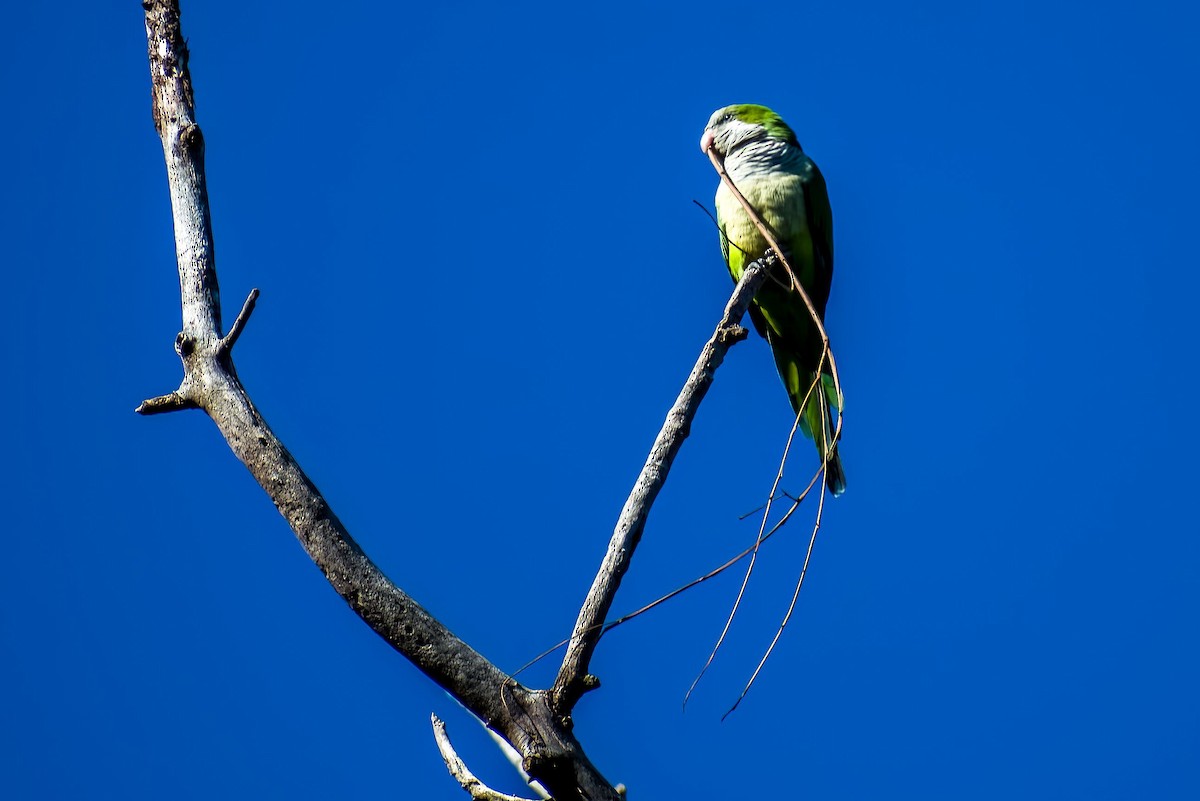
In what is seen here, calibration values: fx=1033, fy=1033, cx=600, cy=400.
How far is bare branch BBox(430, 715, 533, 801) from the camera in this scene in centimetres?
341

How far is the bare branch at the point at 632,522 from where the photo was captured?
124 inches

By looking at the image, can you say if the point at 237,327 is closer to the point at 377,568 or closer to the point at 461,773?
the point at 377,568

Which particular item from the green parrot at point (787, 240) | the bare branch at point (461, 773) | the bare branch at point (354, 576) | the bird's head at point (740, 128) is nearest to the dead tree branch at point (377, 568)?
the bare branch at point (354, 576)

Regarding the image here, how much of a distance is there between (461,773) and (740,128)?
185 inches

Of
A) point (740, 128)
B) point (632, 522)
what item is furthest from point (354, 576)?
point (740, 128)

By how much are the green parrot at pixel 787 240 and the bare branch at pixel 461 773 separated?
114 inches

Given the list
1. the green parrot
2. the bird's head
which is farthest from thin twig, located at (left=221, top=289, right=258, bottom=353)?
the bird's head

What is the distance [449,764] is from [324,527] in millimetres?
1078

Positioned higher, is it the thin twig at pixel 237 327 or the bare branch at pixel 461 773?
the thin twig at pixel 237 327

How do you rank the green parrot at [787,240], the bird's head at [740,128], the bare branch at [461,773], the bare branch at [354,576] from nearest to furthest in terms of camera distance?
the bare branch at [354,576], the bare branch at [461,773], the green parrot at [787,240], the bird's head at [740,128]

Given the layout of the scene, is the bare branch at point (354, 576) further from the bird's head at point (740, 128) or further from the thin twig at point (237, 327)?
the bird's head at point (740, 128)

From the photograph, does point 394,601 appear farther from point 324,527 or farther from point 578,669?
point 578,669

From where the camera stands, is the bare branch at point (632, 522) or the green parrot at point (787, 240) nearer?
the bare branch at point (632, 522)

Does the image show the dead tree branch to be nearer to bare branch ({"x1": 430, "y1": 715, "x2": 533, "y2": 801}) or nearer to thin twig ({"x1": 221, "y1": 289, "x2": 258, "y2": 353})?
thin twig ({"x1": 221, "y1": 289, "x2": 258, "y2": 353})
